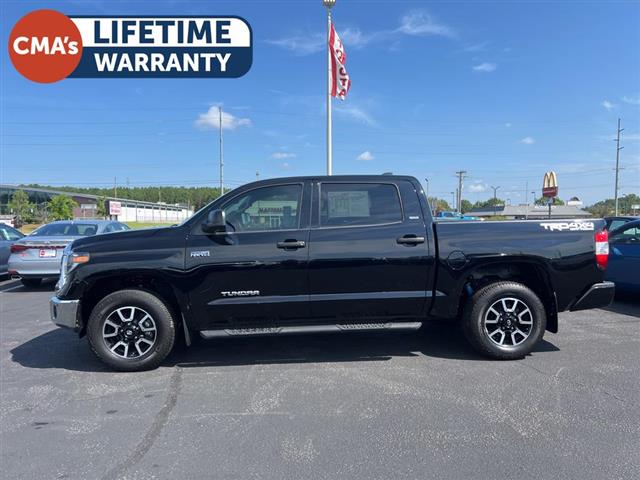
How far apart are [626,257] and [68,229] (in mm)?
11672

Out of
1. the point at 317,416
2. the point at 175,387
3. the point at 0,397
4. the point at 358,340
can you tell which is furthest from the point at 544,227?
the point at 0,397

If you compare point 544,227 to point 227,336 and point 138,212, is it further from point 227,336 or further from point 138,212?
point 138,212

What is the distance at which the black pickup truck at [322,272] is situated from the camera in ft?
14.4

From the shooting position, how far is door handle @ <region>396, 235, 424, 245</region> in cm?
454

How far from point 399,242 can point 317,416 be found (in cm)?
197

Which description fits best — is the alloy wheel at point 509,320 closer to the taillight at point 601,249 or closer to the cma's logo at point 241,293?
the taillight at point 601,249

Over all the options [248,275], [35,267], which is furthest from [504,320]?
[35,267]

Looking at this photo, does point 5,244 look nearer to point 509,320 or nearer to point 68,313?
point 68,313

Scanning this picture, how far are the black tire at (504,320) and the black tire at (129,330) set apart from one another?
3.22 meters

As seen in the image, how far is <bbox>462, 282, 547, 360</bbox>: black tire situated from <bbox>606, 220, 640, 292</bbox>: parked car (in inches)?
138

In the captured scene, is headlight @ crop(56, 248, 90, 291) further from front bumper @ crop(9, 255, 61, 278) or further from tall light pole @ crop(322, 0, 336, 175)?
tall light pole @ crop(322, 0, 336, 175)

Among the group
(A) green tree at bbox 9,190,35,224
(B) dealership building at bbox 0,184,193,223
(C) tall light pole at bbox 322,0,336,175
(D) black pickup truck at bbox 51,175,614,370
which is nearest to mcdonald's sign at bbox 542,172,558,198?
(C) tall light pole at bbox 322,0,336,175

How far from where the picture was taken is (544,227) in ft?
15.4

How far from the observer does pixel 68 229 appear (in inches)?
410
